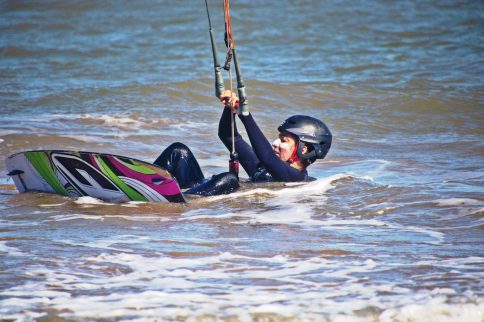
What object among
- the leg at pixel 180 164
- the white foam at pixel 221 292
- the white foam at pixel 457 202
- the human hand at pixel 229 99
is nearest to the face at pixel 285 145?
the human hand at pixel 229 99

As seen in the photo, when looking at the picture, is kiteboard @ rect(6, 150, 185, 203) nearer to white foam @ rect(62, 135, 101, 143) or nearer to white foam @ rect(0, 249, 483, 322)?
white foam @ rect(0, 249, 483, 322)

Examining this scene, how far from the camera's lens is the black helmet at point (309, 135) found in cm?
805

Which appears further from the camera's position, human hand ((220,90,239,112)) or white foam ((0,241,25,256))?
human hand ((220,90,239,112))

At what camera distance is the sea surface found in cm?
520

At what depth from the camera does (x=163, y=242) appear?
251 inches

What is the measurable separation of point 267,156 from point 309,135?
64 centimetres

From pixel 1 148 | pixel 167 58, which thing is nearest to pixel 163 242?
pixel 1 148

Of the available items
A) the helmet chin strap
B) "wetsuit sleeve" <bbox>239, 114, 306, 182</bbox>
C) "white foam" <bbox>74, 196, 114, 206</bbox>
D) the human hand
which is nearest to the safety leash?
the human hand

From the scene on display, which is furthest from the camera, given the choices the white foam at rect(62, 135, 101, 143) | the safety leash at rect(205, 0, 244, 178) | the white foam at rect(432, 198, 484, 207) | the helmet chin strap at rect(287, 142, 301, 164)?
the white foam at rect(62, 135, 101, 143)

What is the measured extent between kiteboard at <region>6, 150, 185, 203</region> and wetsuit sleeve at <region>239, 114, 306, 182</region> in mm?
781

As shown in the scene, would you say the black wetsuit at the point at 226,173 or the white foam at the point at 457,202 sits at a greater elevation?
the black wetsuit at the point at 226,173

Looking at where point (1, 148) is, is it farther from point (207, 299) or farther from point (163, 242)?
point (207, 299)

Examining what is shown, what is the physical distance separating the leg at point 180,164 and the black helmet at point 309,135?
94 centimetres

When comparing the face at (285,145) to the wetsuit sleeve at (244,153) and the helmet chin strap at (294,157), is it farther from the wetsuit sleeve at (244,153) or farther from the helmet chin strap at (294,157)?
the wetsuit sleeve at (244,153)
